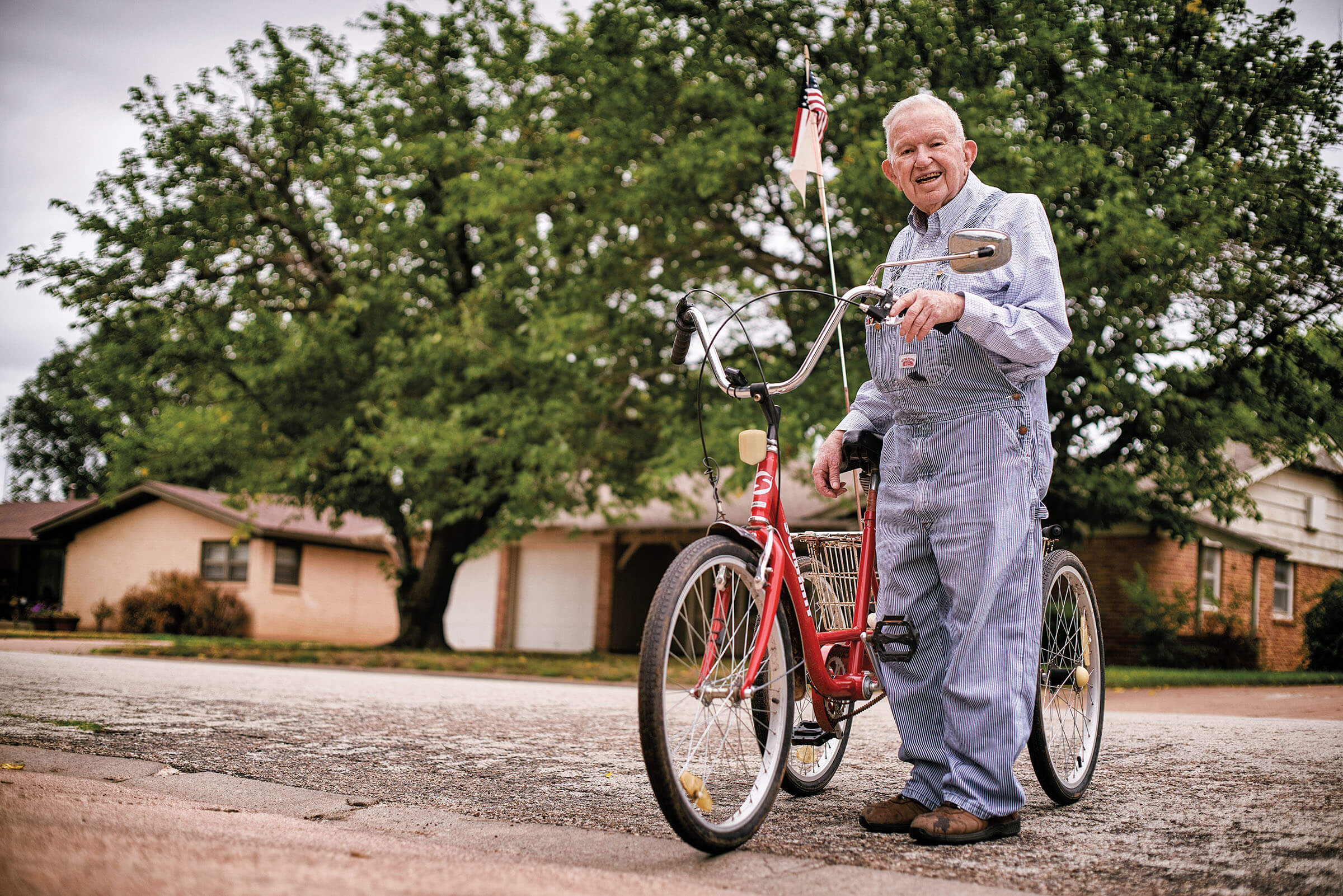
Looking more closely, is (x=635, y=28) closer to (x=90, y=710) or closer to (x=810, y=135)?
(x=810, y=135)

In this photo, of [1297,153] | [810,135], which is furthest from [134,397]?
[1297,153]

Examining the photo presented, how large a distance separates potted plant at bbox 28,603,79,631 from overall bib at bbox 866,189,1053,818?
91.5ft

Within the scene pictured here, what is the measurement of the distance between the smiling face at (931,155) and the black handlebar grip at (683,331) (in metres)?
0.76

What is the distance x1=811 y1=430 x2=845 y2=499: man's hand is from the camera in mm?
3355

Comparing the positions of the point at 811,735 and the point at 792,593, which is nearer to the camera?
the point at 792,593

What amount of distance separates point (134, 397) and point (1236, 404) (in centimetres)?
1754

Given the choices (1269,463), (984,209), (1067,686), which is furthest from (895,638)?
(1269,463)

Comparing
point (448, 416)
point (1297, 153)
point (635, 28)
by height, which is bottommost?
point (448, 416)

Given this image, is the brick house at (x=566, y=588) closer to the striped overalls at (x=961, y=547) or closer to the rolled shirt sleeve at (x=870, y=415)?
the rolled shirt sleeve at (x=870, y=415)

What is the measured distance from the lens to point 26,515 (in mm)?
38031

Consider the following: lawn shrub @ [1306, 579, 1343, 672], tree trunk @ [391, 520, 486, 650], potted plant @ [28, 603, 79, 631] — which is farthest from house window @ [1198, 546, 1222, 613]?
potted plant @ [28, 603, 79, 631]

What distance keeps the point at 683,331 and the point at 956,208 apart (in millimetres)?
932

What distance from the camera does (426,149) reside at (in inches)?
646

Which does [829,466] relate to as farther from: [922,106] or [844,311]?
[922,106]
